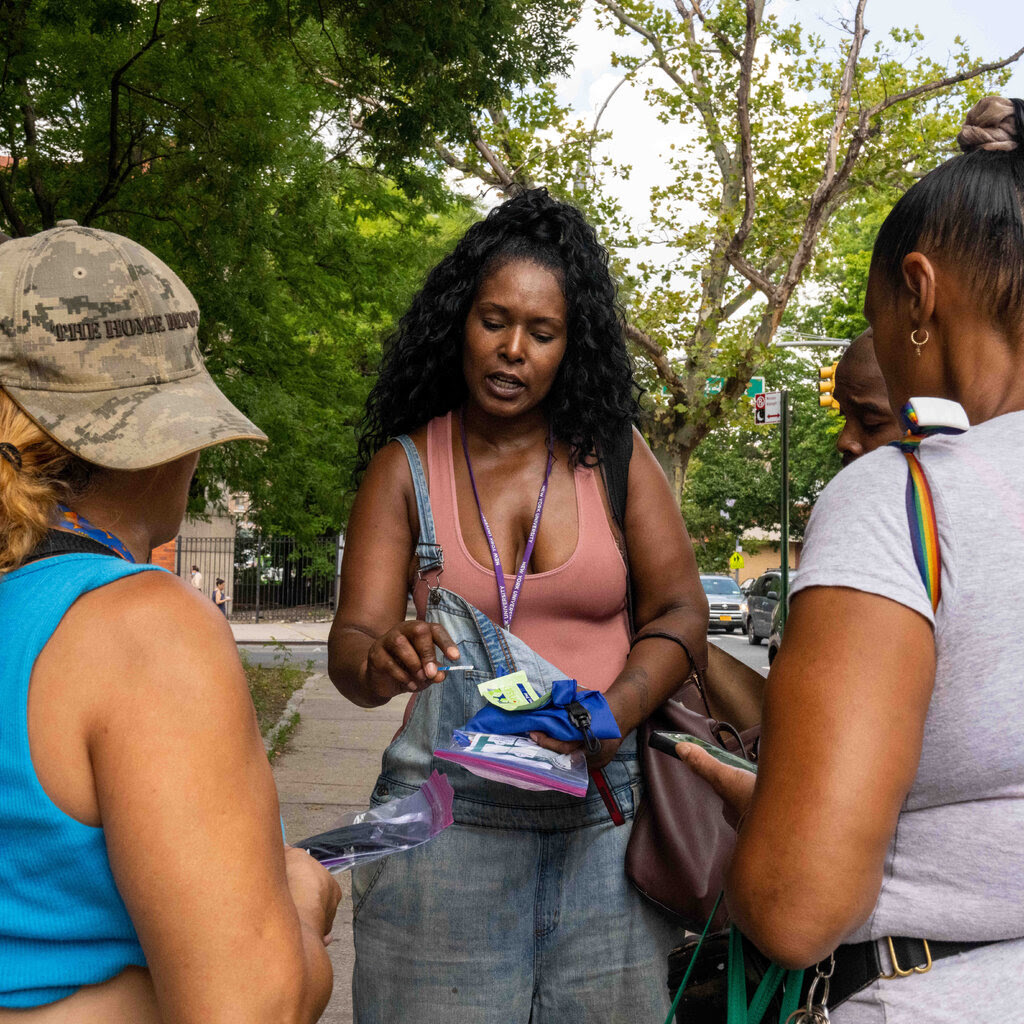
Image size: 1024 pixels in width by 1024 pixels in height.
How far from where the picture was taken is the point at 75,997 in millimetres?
1249

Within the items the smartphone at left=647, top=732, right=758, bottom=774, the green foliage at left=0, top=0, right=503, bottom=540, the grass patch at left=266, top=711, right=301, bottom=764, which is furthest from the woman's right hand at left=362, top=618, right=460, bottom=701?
the grass patch at left=266, top=711, right=301, bottom=764

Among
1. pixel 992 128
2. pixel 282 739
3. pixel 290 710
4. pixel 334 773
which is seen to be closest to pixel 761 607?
pixel 290 710

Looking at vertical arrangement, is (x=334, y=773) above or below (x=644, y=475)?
below

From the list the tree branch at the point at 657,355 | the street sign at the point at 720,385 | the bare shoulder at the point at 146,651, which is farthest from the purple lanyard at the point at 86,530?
the street sign at the point at 720,385

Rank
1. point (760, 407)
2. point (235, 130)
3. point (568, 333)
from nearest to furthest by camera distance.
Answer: point (568, 333) < point (235, 130) < point (760, 407)

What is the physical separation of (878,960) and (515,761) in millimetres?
726

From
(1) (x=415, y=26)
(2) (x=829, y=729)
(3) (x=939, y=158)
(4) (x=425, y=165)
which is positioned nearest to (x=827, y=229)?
(3) (x=939, y=158)

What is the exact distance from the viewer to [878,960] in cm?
132

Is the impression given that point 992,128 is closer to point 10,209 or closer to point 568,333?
point 568,333

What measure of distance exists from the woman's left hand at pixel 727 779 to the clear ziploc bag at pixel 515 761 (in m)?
0.28

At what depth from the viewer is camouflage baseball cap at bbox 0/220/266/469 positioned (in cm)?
136

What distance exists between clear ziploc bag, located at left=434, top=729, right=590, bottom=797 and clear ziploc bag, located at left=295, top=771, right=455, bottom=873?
7cm

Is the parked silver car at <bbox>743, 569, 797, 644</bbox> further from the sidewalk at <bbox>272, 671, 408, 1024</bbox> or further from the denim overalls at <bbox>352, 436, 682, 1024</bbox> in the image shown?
the denim overalls at <bbox>352, 436, 682, 1024</bbox>

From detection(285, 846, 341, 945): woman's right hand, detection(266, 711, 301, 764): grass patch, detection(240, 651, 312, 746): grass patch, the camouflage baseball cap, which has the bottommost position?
A: detection(240, 651, 312, 746): grass patch
